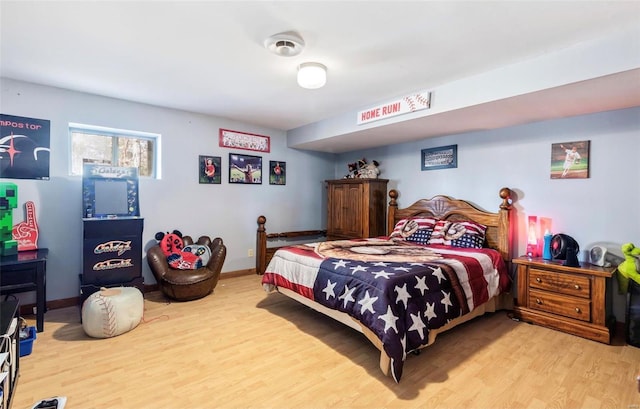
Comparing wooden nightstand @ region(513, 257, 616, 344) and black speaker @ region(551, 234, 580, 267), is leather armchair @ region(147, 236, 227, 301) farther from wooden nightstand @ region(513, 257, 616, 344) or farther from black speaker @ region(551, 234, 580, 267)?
black speaker @ region(551, 234, 580, 267)

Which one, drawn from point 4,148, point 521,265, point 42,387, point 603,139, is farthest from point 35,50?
point 603,139

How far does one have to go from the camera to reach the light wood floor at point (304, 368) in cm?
181

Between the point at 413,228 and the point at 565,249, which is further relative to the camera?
the point at 413,228

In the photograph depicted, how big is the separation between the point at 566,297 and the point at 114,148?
5056 millimetres

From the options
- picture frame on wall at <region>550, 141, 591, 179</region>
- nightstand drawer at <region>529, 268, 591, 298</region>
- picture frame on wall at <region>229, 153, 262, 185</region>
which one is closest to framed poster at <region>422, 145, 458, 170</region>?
picture frame on wall at <region>550, 141, 591, 179</region>

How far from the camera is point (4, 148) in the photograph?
2.96 m

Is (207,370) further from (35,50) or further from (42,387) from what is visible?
(35,50)

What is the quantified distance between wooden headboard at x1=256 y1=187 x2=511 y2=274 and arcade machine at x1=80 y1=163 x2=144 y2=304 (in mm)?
1837

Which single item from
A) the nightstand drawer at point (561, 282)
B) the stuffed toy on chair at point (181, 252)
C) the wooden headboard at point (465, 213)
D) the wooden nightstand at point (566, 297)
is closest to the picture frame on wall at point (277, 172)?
the stuffed toy on chair at point (181, 252)

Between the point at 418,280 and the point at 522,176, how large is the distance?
2.09 meters

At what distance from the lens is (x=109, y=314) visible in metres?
2.53

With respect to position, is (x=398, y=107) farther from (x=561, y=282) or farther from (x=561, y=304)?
(x=561, y=304)

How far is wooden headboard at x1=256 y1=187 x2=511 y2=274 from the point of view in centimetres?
340

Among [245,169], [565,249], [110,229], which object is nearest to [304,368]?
[110,229]
